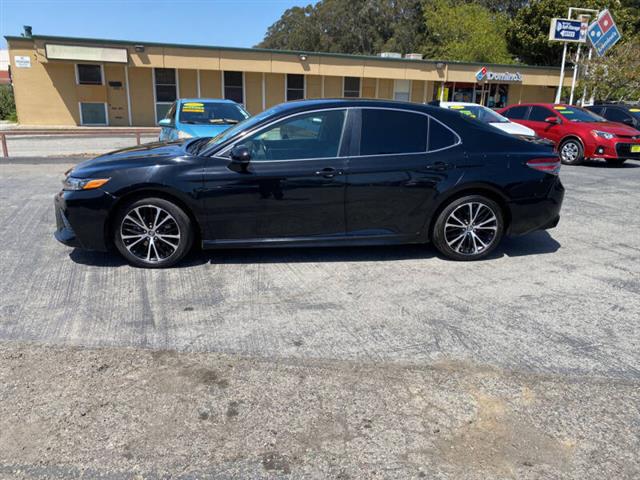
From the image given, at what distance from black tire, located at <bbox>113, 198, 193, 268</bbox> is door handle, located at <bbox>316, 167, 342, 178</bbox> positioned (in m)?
1.33

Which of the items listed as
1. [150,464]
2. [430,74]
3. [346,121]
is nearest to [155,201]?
[346,121]

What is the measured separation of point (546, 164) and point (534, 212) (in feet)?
1.66

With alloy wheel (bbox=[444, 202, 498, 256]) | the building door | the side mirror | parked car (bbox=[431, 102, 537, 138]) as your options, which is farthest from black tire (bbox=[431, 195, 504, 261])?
the building door

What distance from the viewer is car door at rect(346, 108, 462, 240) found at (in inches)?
197

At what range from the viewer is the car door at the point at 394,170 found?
500 centimetres

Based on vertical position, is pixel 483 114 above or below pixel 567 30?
below

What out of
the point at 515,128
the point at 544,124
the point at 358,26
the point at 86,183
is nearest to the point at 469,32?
the point at 358,26

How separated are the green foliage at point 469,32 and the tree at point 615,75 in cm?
1623

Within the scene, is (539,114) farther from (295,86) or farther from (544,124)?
(295,86)

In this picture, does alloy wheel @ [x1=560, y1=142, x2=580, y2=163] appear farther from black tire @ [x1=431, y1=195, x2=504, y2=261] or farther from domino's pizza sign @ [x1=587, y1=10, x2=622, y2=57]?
domino's pizza sign @ [x1=587, y1=10, x2=622, y2=57]

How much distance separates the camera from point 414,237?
17.3 feet

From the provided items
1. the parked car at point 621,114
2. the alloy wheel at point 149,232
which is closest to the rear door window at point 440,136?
the alloy wheel at point 149,232

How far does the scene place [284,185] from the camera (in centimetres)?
487

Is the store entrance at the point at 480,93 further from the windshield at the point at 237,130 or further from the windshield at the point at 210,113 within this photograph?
the windshield at the point at 237,130
